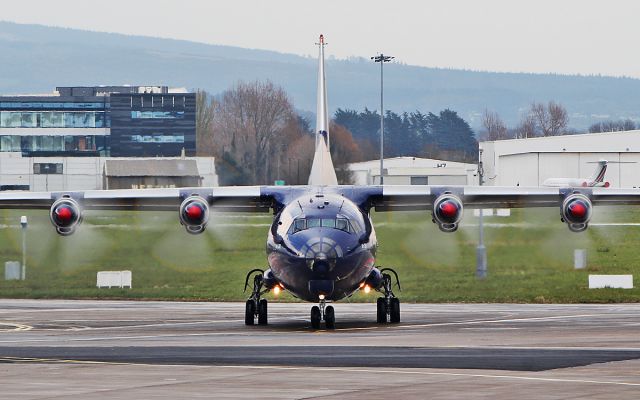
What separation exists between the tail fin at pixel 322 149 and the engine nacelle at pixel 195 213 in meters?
5.04

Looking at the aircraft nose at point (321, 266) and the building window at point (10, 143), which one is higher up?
the building window at point (10, 143)

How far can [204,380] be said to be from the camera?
75.0ft

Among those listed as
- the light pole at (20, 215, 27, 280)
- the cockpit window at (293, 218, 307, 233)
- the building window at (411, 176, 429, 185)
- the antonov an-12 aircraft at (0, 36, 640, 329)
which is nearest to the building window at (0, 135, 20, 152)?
the building window at (411, 176, 429, 185)

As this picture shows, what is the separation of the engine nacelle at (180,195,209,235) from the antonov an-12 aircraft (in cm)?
3

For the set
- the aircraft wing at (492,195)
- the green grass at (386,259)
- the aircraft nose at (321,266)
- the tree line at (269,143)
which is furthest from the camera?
the tree line at (269,143)

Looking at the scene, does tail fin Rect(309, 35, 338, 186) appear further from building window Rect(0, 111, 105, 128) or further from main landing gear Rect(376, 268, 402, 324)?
building window Rect(0, 111, 105, 128)

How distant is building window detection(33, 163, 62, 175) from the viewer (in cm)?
15512

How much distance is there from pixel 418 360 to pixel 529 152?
10591 cm

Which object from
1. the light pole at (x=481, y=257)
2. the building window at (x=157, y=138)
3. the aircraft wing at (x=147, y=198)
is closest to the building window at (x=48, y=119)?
the building window at (x=157, y=138)

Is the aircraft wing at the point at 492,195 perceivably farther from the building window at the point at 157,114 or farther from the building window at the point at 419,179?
the building window at the point at 157,114

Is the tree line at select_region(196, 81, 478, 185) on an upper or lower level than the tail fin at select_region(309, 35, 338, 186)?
upper

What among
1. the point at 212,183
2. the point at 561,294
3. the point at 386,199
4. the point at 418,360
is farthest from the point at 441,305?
the point at 212,183

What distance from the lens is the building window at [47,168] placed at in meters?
155

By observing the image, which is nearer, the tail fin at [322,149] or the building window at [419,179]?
the tail fin at [322,149]
